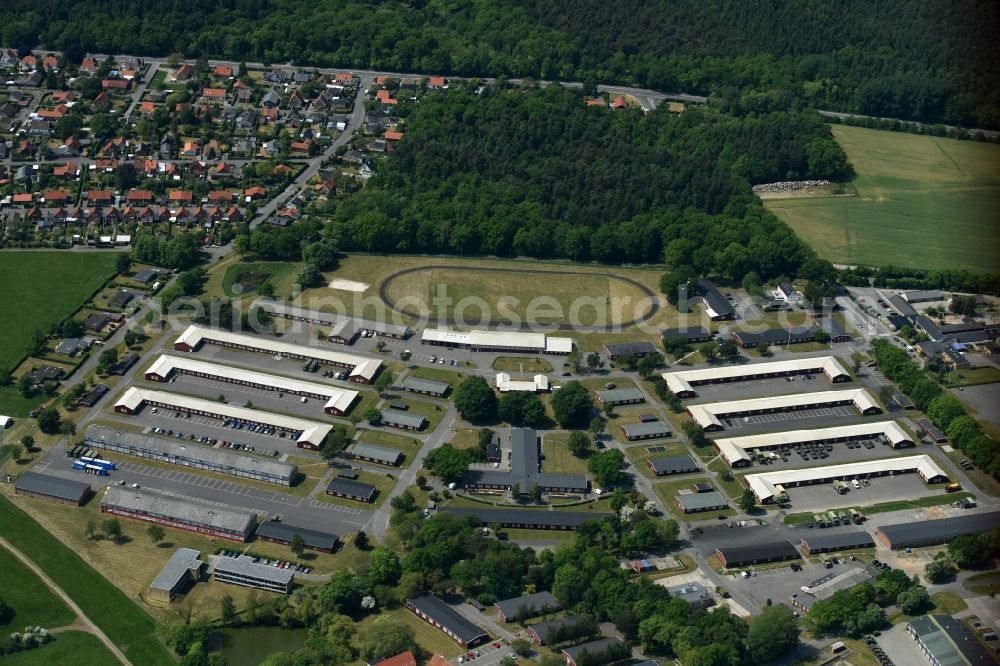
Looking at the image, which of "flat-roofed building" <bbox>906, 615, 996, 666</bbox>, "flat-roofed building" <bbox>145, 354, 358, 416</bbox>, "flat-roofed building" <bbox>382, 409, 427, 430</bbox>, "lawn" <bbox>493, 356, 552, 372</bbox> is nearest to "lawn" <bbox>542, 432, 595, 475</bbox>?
"lawn" <bbox>493, 356, 552, 372</bbox>

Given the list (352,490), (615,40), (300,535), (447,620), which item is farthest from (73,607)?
(615,40)

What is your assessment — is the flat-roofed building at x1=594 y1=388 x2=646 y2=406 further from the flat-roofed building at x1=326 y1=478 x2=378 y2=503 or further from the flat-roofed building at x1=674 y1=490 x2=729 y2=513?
the flat-roofed building at x1=326 y1=478 x2=378 y2=503

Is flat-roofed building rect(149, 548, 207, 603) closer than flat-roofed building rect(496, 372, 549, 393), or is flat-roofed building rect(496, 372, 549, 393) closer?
flat-roofed building rect(149, 548, 207, 603)

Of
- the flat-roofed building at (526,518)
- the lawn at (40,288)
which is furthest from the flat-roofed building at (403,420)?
the lawn at (40,288)

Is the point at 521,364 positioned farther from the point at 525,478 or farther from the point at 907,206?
the point at 907,206

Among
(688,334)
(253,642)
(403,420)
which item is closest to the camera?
(253,642)

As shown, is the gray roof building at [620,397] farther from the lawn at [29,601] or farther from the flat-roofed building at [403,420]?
the lawn at [29,601]

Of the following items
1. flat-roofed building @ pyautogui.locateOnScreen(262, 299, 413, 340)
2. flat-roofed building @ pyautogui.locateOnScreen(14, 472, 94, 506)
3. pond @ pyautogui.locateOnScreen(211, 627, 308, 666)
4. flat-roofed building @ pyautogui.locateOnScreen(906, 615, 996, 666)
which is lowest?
pond @ pyautogui.locateOnScreen(211, 627, 308, 666)
